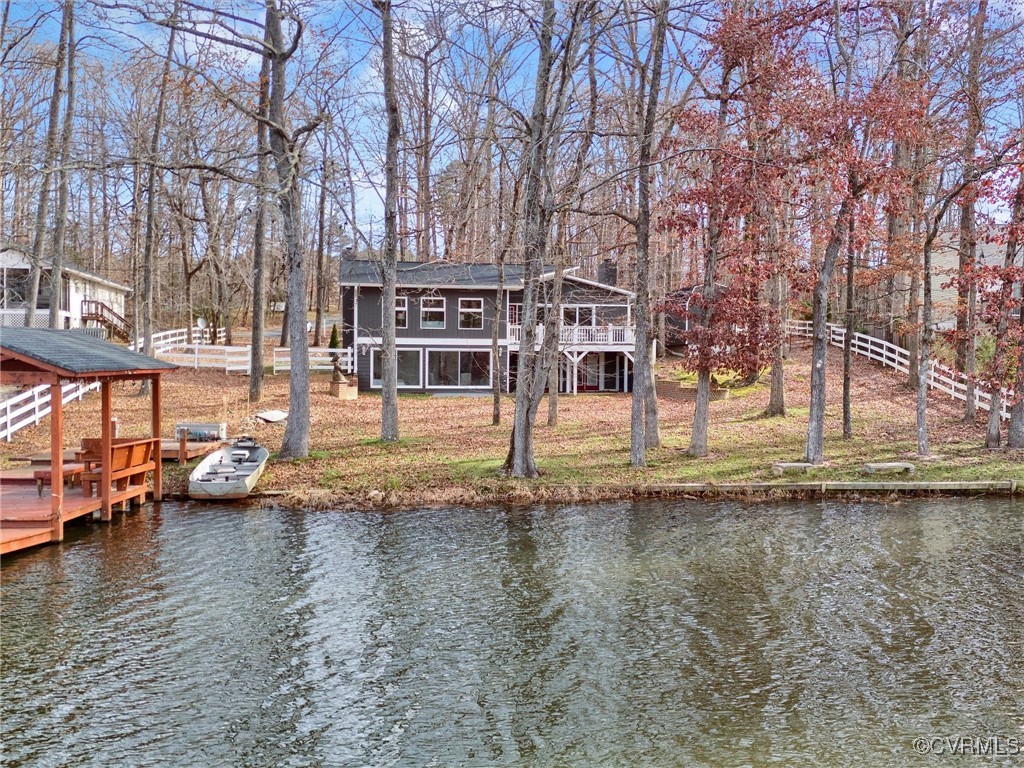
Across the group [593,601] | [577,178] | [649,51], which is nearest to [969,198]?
[649,51]

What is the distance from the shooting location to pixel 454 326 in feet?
104

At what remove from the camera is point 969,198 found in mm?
18797

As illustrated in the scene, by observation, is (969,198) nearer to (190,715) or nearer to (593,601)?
(593,601)

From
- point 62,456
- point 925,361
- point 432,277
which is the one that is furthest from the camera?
point 432,277

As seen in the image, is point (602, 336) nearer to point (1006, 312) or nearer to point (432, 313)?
point (432, 313)

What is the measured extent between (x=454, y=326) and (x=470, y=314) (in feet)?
2.60

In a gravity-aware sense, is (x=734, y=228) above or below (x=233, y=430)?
above

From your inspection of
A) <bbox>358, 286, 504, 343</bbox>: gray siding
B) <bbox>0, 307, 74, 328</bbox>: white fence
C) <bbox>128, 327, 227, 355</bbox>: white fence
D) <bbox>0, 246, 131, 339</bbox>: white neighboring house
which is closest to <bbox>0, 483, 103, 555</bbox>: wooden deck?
<bbox>358, 286, 504, 343</bbox>: gray siding

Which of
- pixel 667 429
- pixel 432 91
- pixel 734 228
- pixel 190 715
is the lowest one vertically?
pixel 190 715

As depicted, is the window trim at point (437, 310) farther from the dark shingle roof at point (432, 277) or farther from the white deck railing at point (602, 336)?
the white deck railing at point (602, 336)

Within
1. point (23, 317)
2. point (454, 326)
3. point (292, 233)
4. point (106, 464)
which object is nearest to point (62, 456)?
point (106, 464)

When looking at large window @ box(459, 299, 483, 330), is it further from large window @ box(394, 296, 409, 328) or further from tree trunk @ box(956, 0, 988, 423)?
tree trunk @ box(956, 0, 988, 423)

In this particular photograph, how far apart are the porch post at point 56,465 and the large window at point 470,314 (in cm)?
2067

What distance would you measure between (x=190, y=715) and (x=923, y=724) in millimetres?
6156
